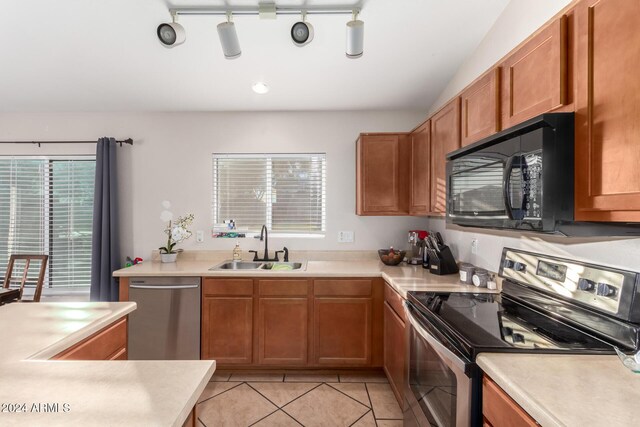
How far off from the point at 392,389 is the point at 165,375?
1.96 m

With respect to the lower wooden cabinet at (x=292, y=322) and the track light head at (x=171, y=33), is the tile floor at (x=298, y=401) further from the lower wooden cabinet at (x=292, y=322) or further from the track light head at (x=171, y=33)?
the track light head at (x=171, y=33)

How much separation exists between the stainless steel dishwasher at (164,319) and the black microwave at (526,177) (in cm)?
223

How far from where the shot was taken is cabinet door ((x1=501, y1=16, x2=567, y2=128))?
1104 millimetres

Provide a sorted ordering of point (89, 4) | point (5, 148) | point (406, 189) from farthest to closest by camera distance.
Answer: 1. point (5, 148)
2. point (406, 189)
3. point (89, 4)

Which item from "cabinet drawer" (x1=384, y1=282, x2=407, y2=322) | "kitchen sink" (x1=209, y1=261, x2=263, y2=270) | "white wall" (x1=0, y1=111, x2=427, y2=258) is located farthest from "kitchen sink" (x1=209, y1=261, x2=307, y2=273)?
"cabinet drawer" (x1=384, y1=282, x2=407, y2=322)

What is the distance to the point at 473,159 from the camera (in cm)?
156

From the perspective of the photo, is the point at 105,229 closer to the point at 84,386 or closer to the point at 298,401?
the point at 298,401

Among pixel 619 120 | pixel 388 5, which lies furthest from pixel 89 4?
pixel 619 120

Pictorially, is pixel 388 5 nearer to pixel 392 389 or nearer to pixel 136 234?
pixel 392 389

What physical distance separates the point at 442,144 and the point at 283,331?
1958 millimetres

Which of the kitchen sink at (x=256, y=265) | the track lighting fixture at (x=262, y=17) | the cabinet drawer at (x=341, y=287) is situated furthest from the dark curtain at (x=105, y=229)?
the cabinet drawer at (x=341, y=287)

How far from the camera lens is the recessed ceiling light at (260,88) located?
8.73 feet

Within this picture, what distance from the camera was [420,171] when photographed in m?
2.60

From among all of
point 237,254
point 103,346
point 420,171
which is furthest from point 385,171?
point 103,346
